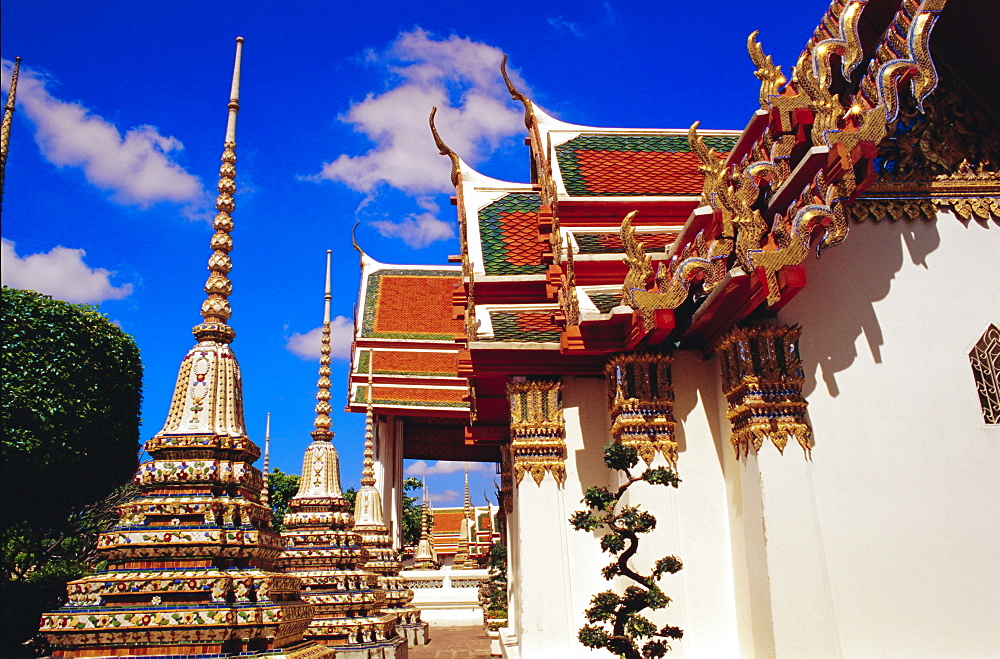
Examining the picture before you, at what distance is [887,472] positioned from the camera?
17.8ft

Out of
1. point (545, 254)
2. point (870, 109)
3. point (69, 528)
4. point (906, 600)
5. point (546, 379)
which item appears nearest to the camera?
point (870, 109)

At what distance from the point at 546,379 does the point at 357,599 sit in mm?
5352

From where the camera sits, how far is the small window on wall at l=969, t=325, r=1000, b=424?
18.4ft

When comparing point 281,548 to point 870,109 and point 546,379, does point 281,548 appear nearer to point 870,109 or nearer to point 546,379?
point 546,379

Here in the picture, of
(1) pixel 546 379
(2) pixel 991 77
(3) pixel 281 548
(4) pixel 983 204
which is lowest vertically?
(3) pixel 281 548

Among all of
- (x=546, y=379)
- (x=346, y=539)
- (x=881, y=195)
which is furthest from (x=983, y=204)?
(x=346, y=539)

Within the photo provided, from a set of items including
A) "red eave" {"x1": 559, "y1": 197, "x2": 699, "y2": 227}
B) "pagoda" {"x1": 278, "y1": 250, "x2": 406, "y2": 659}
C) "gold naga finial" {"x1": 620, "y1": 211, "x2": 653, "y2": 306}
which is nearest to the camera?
"gold naga finial" {"x1": 620, "y1": 211, "x2": 653, "y2": 306}

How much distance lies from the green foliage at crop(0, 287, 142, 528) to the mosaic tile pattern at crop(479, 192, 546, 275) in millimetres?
7315

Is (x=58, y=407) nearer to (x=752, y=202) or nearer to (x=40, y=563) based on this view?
(x=40, y=563)

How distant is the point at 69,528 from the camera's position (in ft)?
46.1

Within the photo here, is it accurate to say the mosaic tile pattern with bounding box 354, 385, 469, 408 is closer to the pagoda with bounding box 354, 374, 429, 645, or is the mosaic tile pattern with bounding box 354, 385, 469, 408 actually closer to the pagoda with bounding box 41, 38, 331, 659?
the pagoda with bounding box 354, 374, 429, 645

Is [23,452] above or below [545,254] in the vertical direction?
below

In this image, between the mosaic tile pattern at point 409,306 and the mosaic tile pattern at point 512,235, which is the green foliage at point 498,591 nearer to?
the mosaic tile pattern at point 512,235

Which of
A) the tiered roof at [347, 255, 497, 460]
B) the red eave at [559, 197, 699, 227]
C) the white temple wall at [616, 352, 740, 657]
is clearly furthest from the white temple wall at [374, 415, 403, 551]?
the white temple wall at [616, 352, 740, 657]
